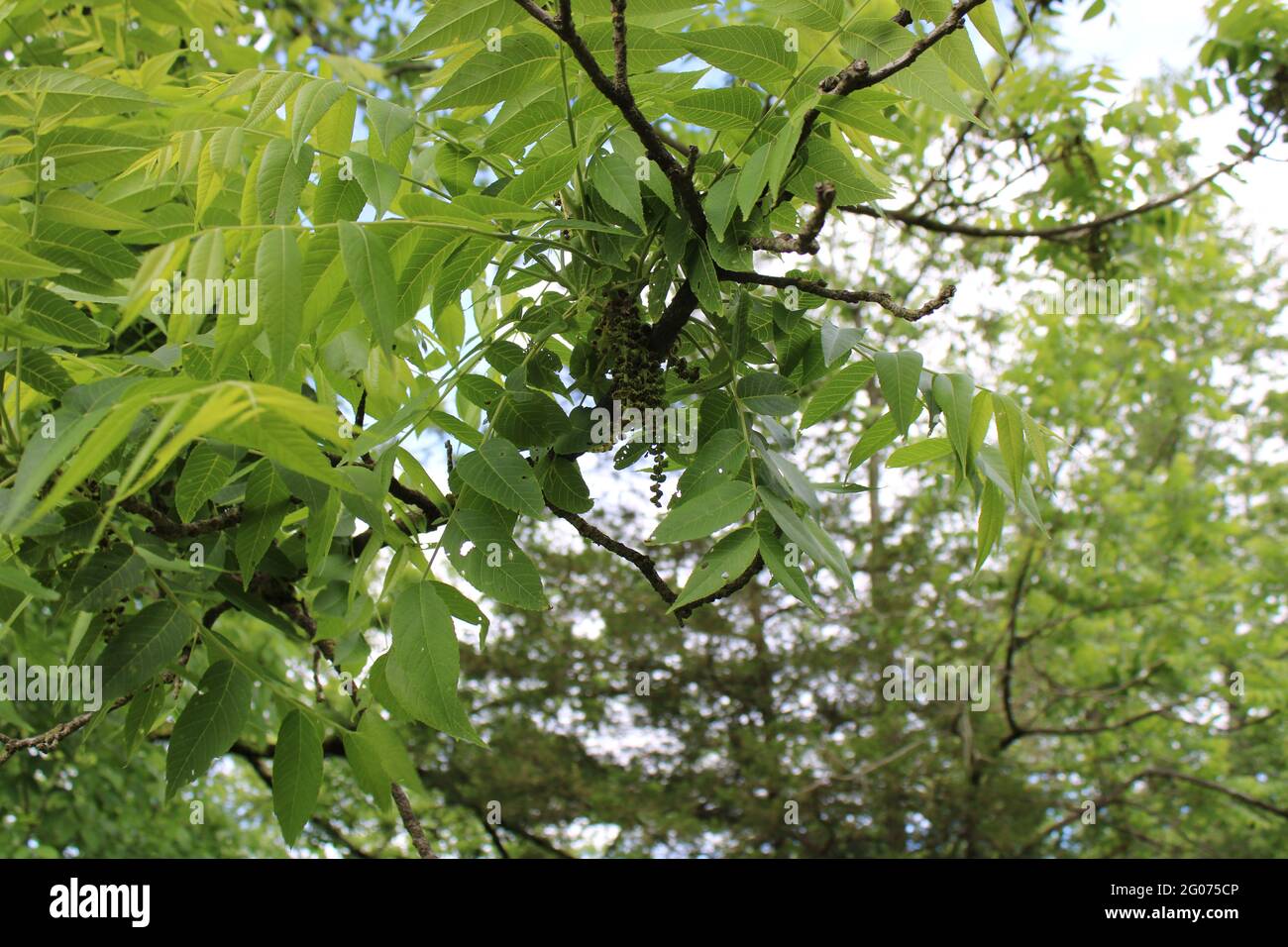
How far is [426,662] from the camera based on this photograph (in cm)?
144

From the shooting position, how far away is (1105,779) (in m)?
10.3

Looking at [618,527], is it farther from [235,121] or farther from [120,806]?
[235,121]

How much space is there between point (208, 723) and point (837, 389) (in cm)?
116

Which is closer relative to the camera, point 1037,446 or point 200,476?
point 200,476

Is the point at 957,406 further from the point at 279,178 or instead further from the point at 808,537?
the point at 279,178

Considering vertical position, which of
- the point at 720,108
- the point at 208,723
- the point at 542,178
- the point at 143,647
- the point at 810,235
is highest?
the point at 720,108

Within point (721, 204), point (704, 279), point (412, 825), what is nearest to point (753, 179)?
point (721, 204)

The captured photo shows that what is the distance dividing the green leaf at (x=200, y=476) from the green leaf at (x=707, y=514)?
706 mm

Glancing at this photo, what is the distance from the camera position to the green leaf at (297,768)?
1678mm

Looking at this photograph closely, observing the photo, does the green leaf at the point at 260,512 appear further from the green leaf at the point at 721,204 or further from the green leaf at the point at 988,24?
the green leaf at the point at 988,24

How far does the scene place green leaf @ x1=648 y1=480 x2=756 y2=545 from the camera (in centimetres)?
136

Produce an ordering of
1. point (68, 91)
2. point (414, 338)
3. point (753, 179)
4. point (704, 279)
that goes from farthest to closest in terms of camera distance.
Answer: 1. point (414, 338)
2. point (68, 91)
3. point (704, 279)
4. point (753, 179)
